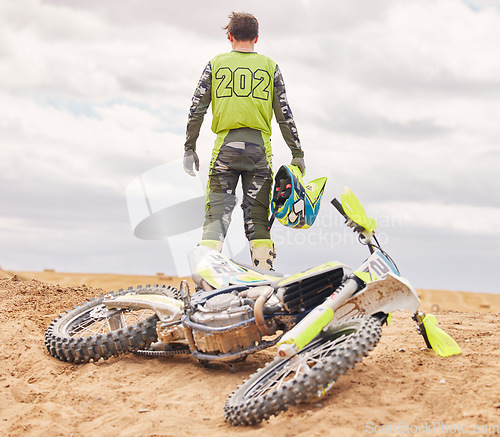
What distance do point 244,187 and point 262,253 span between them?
72 centimetres

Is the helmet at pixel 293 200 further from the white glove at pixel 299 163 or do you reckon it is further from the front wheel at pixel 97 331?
the front wheel at pixel 97 331

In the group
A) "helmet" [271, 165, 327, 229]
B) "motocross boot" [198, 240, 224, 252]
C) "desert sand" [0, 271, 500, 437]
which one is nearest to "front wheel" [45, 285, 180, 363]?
"desert sand" [0, 271, 500, 437]

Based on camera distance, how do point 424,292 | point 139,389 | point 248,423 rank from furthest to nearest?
point 424,292 < point 139,389 < point 248,423

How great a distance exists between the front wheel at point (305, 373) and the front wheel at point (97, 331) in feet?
4.96

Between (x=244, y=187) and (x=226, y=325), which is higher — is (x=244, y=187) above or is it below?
above

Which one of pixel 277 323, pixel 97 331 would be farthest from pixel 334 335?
pixel 97 331

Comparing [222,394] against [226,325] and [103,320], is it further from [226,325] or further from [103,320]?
[103,320]

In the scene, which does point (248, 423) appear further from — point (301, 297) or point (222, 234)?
point (222, 234)

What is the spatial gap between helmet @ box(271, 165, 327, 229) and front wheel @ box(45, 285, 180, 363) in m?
1.24

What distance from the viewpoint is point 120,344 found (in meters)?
4.85

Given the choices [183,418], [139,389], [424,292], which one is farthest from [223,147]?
[424,292]

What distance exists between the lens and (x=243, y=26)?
593 centimetres

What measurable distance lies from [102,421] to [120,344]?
113 cm

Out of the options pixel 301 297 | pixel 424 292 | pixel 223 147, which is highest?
pixel 223 147
